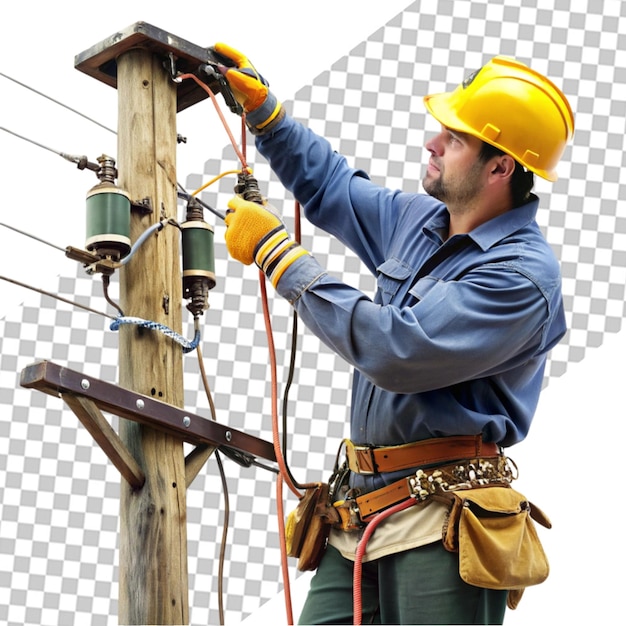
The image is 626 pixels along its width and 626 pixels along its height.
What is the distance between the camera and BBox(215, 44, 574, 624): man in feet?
13.6

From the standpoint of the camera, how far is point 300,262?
4.25m

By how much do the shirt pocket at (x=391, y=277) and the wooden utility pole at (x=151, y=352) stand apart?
32.1 inches

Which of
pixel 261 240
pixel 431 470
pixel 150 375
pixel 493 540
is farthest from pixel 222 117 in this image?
pixel 493 540

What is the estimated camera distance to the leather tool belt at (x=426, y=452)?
4.30 m

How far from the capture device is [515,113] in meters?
4.62

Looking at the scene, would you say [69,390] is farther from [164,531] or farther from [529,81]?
[529,81]

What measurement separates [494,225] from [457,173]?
0.26m

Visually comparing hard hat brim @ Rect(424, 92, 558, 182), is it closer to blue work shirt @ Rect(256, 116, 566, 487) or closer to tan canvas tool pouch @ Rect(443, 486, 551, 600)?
blue work shirt @ Rect(256, 116, 566, 487)

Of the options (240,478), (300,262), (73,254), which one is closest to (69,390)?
(73,254)

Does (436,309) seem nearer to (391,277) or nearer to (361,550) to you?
(391,277)

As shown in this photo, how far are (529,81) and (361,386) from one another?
1.38 m

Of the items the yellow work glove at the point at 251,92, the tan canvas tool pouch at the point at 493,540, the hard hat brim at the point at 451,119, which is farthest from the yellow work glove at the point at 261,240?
the tan canvas tool pouch at the point at 493,540

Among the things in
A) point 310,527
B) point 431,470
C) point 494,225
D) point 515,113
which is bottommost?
point 310,527

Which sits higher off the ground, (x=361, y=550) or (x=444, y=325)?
(x=444, y=325)
